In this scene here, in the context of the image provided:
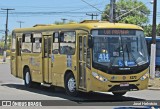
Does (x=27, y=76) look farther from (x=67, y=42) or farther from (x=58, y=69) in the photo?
(x=67, y=42)

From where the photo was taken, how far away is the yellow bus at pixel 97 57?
1627 cm

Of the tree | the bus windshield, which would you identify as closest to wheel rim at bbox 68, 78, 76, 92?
the bus windshield

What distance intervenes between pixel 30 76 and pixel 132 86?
6652mm

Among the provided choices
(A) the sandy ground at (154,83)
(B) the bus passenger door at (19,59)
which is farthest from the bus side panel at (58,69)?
(A) the sandy ground at (154,83)

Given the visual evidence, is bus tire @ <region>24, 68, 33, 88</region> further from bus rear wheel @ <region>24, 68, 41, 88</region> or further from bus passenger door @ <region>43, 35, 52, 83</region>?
bus passenger door @ <region>43, 35, 52, 83</region>

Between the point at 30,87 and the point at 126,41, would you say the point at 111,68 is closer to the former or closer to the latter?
the point at 126,41

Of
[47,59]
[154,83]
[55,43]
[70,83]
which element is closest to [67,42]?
[55,43]

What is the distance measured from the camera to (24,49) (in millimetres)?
22344

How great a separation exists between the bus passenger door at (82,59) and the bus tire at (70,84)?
385mm

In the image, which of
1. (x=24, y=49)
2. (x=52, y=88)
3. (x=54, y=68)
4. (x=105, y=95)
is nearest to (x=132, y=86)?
(x=105, y=95)

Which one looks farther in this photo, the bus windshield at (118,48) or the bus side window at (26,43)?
the bus side window at (26,43)

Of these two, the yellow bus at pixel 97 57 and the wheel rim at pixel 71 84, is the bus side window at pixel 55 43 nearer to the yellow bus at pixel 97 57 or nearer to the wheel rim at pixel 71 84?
the yellow bus at pixel 97 57

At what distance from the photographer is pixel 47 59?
1988 cm

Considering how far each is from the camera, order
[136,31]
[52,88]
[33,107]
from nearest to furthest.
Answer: [33,107] < [136,31] < [52,88]
